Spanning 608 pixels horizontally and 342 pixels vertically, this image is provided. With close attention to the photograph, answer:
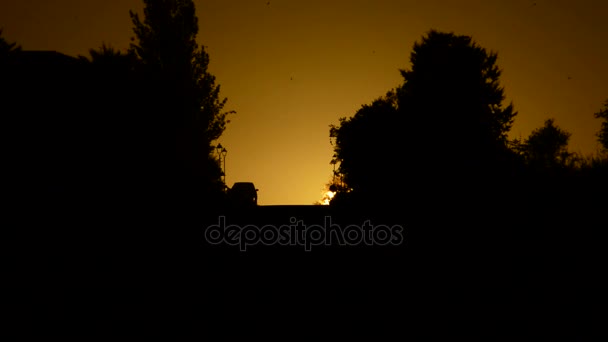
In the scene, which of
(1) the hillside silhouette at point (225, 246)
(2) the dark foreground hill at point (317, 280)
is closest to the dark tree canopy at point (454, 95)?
(1) the hillside silhouette at point (225, 246)

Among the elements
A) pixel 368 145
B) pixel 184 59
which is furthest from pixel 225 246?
pixel 368 145

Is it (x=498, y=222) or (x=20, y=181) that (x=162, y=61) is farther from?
(x=498, y=222)

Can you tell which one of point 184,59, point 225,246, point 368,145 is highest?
point 184,59

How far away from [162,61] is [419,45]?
21.2m

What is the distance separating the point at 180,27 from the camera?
33000 millimetres

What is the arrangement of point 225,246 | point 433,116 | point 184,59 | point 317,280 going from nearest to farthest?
point 317,280, point 225,246, point 184,59, point 433,116

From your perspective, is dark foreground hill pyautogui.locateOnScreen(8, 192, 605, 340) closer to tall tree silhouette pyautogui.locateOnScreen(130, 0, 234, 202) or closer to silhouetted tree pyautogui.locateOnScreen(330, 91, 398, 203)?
tall tree silhouette pyautogui.locateOnScreen(130, 0, 234, 202)

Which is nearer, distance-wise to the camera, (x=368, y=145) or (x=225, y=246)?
(x=225, y=246)

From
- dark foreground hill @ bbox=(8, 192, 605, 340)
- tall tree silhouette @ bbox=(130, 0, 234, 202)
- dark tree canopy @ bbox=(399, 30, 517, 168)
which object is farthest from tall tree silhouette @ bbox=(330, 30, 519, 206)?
dark foreground hill @ bbox=(8, 192, 605, 340)

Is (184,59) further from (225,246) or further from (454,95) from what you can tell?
(225,246)

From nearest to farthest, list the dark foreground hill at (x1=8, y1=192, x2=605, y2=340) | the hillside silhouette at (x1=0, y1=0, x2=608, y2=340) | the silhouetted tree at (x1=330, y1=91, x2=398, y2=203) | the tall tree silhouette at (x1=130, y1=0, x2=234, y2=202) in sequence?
the dark foreground hill at (x1=8, y1=192, x2=605, y2=340) → the hillside silhouette at (x1=0, y1=0, x2=608, y2=340) → the tall tree silhouette at (x1=130, y1=0, x2=234, y2=202) → the silhouetted tree at (x1=330, y1=91, x2=398, y2=203)

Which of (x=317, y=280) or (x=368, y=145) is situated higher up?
(x=368, y=145)

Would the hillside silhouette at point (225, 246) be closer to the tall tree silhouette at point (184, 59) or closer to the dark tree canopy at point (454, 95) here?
the tall tree silhouette at point (184, 59)

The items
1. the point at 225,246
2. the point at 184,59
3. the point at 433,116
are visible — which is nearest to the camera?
the point at 225,246
